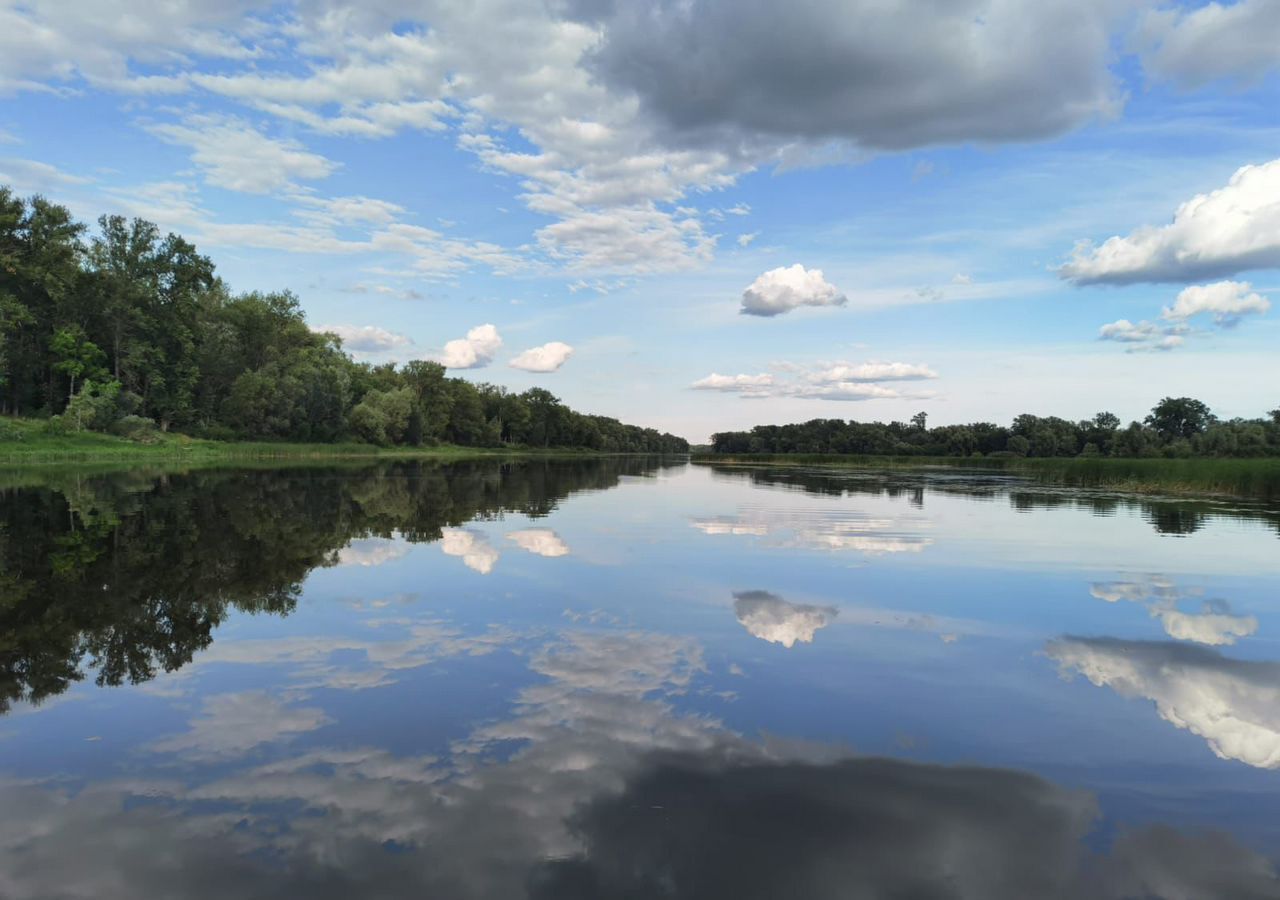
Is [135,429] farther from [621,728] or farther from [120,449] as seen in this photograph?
[621,728]

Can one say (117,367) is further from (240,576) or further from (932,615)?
(932,615)

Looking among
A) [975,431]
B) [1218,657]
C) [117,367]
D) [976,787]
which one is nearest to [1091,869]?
[976,787]

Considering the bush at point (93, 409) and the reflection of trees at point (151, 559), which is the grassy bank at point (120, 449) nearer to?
the bush at point (93, 409)

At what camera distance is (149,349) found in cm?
8069

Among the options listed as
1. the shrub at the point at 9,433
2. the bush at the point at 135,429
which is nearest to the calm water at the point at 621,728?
the shrub at the point at 9,433

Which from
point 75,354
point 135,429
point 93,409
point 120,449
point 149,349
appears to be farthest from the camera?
point 149,349

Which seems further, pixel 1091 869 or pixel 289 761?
pixel 289 761

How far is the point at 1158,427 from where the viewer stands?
145750 millimetres

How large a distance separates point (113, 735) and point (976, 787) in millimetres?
7742

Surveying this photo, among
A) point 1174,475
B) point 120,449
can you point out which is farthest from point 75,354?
point 1174,475

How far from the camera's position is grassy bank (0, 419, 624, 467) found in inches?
2175

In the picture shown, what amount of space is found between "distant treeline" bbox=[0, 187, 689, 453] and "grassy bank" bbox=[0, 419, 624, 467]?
7.06 feet

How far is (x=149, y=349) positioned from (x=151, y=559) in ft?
259

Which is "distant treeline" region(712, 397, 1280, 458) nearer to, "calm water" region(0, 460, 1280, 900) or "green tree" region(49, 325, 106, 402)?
"calm water" region(0, 460, 1280, 900)
